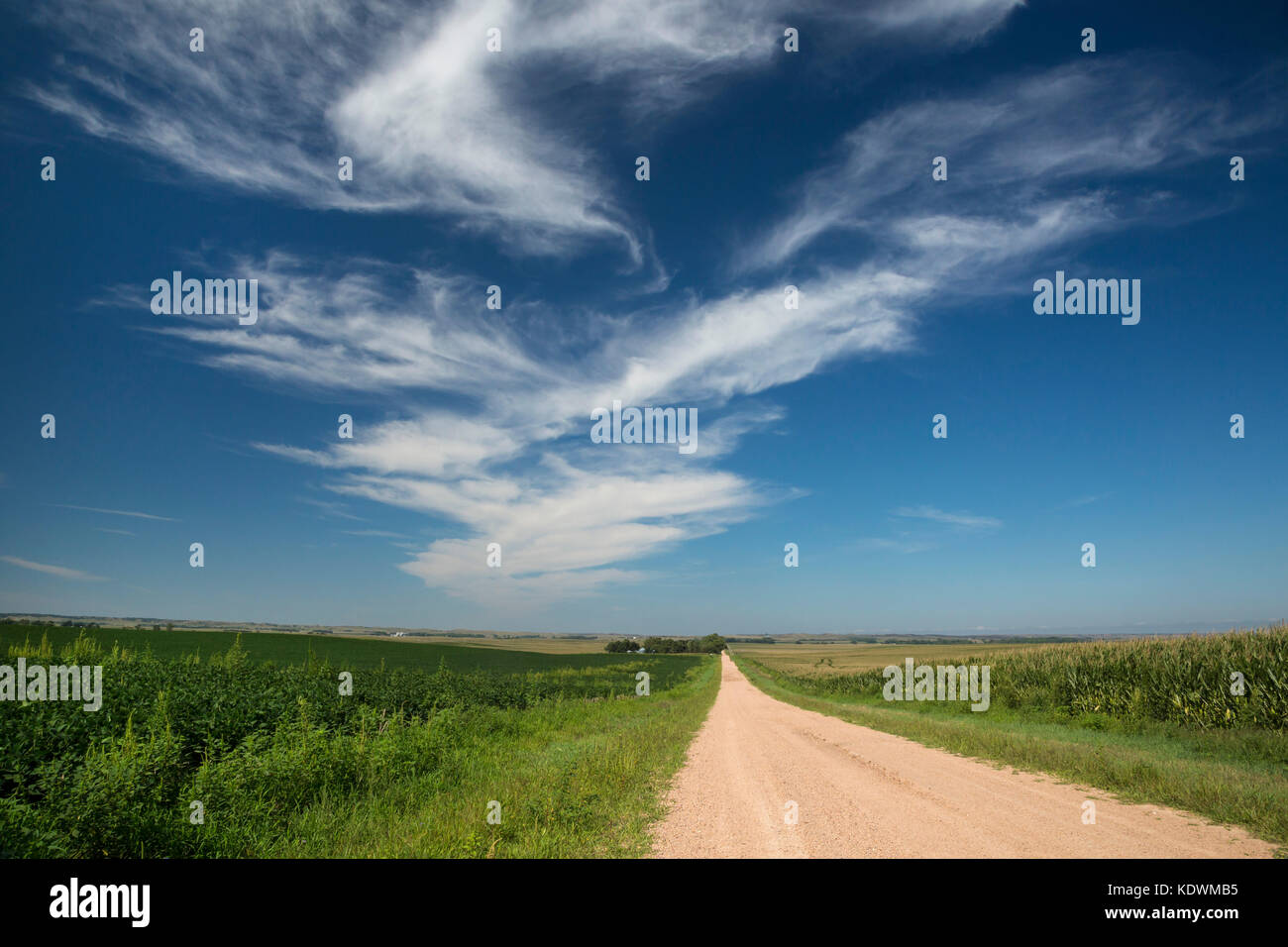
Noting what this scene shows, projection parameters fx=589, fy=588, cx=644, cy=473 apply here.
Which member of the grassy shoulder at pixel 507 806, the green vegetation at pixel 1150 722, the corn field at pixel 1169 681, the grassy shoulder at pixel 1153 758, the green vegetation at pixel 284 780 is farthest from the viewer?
the corn field at pixel 1169 681

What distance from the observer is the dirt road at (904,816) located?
6.77 m

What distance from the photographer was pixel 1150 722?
17344 mm

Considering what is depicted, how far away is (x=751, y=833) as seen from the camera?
25.0 ft

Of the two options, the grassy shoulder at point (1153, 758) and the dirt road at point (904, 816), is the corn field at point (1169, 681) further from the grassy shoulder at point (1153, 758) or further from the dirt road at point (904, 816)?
the dirt road at point (904, 816)

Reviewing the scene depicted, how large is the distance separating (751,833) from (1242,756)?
1231 centimetres

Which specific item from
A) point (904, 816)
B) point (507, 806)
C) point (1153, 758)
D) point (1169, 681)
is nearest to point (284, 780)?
point (507, 806)

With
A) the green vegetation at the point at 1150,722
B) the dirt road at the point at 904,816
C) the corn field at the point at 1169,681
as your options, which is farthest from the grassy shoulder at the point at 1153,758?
the corn field at the point at 1169,681

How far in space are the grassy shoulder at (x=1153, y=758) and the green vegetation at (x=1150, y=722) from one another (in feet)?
0.08

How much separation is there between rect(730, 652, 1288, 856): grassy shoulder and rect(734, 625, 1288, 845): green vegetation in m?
0.02

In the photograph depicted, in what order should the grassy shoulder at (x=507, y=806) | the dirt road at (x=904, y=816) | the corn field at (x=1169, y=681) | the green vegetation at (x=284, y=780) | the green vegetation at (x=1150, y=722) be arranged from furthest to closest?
the corn field at (x=1169, y=681) → the green vegetation at (x=1150, y=722) → the grassy shoulder at (x=507, y=806) → the dirt road at (x=904, y=816) → the green vegetation at (x=284, y=780)

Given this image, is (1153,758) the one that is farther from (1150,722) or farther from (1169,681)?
(1169,681)

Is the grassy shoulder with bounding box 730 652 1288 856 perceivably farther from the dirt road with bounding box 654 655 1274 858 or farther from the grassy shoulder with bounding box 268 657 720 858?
the grassy shoulder with bounding box 268 657 720 858
